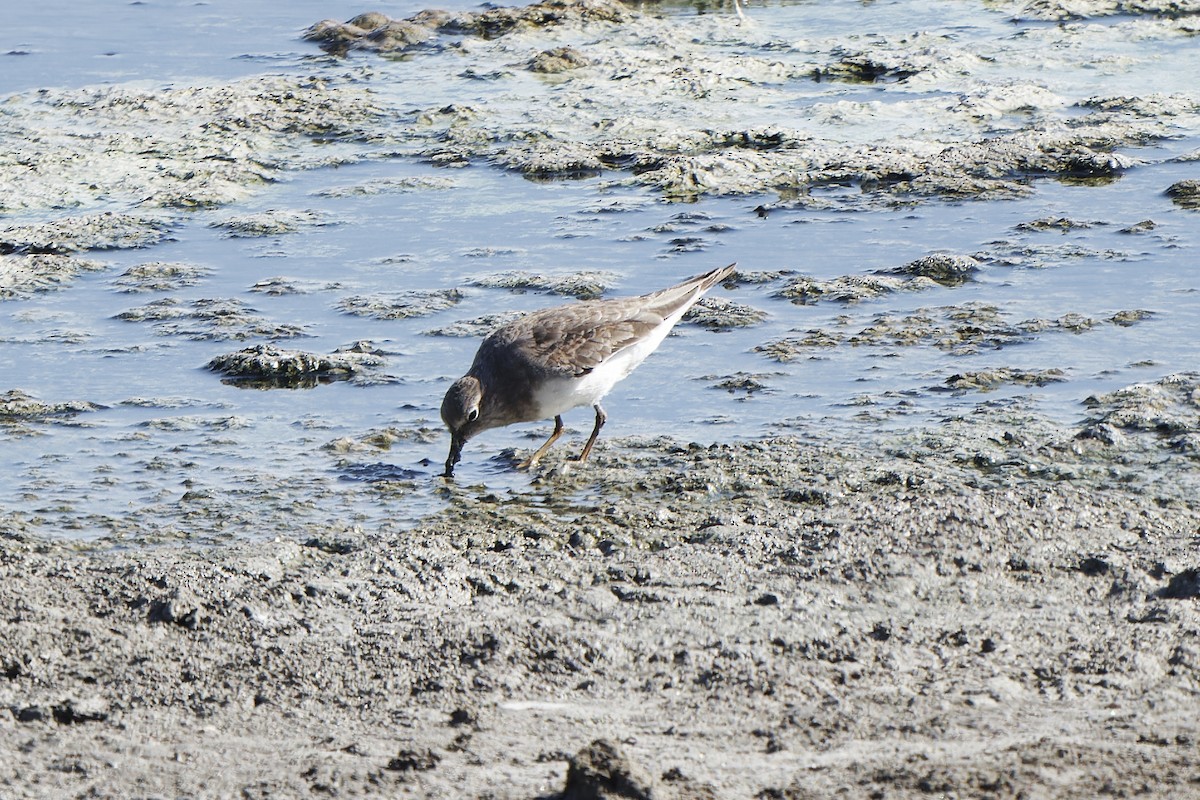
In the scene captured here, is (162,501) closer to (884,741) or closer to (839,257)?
(884,741)

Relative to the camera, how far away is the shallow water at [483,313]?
7004 millimetres

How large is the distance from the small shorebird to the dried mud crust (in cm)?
57

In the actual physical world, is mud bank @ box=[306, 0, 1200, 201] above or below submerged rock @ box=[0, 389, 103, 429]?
above

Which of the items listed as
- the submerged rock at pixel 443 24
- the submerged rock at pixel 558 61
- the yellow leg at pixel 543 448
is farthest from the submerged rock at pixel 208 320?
the submerged rock at pixel 443 24

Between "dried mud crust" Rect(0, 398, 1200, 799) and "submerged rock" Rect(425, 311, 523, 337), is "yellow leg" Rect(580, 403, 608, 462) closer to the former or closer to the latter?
"dried mud crust" Rect(0, 398, 1200, 799)

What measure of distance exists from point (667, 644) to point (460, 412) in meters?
2.36

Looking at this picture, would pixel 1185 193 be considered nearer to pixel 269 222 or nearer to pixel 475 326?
pixel 475 326

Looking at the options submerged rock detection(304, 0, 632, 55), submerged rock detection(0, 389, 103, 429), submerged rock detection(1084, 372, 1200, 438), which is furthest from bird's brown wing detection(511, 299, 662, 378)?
submerged rock detection(304, 0, 632, 55)

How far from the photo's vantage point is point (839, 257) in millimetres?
9516

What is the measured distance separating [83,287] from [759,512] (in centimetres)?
506

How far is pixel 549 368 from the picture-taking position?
711 cm

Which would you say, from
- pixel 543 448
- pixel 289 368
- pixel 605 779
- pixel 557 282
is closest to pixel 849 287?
pixel 557 282

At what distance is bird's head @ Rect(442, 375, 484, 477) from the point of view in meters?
7.00

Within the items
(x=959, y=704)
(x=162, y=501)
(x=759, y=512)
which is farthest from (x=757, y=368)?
(x=959, y=704)
